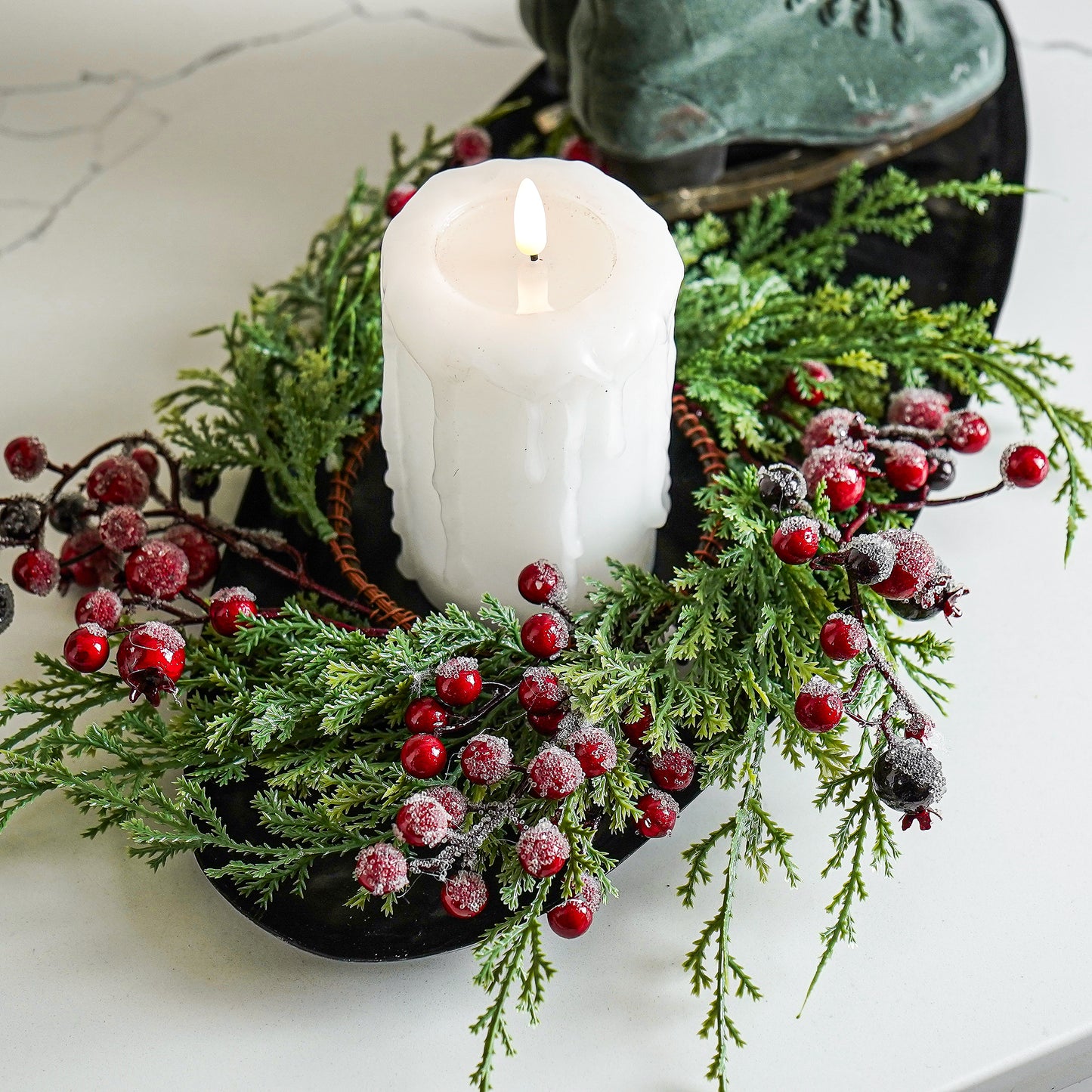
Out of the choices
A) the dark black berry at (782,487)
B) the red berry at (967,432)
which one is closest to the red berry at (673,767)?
the dark black berry at (782,487)

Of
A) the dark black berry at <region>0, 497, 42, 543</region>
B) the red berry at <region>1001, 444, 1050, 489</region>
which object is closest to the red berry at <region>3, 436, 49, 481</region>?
the dark black berry at <region>0, 497, 42, 543</region>

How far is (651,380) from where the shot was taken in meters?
0.52

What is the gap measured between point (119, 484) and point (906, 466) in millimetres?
352

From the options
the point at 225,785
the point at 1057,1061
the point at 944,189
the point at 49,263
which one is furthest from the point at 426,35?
the point at 1057,1061

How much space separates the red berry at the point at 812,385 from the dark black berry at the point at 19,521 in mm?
356

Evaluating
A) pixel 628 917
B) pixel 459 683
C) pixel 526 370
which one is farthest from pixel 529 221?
pixel 628 917

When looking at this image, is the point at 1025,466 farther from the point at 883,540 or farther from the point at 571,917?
the point at 571,917

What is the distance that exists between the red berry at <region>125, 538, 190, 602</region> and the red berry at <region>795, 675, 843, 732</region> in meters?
0.26

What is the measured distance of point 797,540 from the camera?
0.50 m

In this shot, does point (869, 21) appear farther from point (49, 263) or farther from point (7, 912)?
point (7, 912)

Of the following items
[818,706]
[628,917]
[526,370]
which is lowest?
[628,917]

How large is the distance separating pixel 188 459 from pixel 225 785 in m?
0.16

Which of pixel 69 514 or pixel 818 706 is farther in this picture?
pixel 69 514

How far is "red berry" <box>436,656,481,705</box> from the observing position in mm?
498
